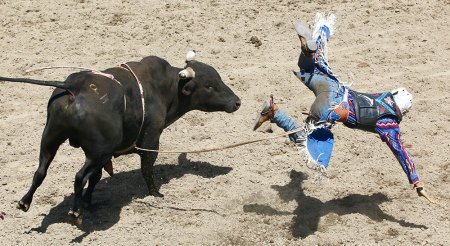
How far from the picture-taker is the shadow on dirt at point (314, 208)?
6.11m

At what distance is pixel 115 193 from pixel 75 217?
830 mm

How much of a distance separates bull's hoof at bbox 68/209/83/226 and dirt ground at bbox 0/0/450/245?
0.14 metres

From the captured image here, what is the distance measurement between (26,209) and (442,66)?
5.31 metres

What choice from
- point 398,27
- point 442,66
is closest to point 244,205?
point 442,66

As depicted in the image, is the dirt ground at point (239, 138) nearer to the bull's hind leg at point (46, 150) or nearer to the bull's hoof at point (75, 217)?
the bull's hoof at point (75, 217)

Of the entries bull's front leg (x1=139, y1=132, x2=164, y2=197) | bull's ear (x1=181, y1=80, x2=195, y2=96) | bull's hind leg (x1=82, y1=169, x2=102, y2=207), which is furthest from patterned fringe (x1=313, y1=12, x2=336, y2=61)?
bull's hind leg (x1=82, y1=169, x2=102, y2=207)

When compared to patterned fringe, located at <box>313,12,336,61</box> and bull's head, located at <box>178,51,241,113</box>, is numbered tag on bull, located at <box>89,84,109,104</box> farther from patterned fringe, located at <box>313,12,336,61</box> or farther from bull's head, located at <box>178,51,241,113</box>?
patterned fringe, located at <box>313,12,336,61</box>

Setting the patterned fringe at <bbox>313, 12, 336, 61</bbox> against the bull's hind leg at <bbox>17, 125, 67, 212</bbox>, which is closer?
the bull's hind leg at <bbox>17, 125, 67, 212</bbox>

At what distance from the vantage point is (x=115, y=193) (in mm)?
6629

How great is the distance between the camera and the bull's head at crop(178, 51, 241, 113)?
256 inches

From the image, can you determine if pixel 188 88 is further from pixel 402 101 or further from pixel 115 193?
pixel 402 101

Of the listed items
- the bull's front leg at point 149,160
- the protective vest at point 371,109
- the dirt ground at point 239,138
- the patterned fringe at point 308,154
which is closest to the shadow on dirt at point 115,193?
the dirt ground at point 239,138

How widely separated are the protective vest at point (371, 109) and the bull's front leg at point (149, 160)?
1.73 meters

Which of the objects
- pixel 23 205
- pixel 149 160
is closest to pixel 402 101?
pixel 149 160
